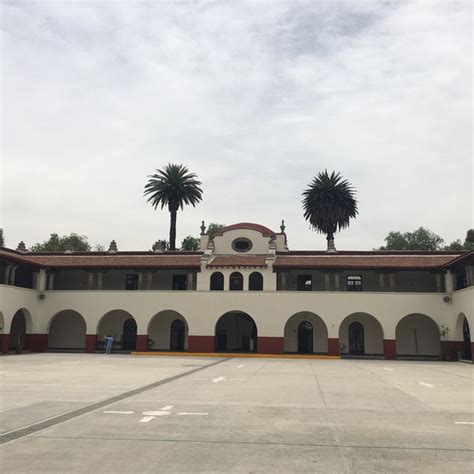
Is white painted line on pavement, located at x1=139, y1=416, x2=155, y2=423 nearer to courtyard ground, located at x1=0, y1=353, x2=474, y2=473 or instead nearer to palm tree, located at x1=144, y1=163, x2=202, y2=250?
courtyard ground, located at x1=0, y1=353, x2=474, y2=473

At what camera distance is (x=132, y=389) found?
16.2m

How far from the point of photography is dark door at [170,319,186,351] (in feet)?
141

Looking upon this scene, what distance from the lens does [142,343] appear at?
40.2 metres

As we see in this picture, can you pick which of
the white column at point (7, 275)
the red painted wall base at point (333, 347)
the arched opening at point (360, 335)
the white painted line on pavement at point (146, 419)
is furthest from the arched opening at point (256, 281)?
the white painted line on pavement at point (146, 419)

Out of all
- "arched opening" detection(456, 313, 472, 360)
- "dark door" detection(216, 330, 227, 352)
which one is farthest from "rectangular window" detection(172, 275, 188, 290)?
"arched opening" detection(456, 313, 472, 360)

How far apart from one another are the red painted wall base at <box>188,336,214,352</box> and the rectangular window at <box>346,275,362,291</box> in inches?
470

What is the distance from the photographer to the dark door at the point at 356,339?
40938 mm

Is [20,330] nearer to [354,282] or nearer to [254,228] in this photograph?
[254,228]

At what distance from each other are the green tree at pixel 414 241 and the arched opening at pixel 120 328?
5345 cm

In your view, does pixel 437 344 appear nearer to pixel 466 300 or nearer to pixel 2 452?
pixel 466 300

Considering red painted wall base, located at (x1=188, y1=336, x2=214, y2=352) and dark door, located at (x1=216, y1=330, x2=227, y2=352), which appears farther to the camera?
dark door, located at (x1=216, y1=330, x2=227, y2=352)

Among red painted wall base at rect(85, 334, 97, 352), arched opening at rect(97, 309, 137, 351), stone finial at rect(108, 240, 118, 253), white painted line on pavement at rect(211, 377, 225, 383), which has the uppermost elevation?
stone finial at rect(108, 240, 118, 253)

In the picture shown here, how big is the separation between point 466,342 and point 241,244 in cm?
1897

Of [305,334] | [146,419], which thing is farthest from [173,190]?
[146,419]
